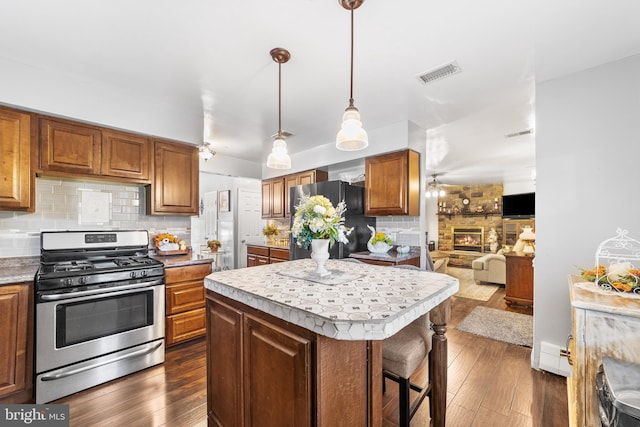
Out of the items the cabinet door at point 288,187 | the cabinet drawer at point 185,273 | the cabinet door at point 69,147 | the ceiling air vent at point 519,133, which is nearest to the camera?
the cabinet door at point 69,147

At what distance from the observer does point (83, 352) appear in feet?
6.86

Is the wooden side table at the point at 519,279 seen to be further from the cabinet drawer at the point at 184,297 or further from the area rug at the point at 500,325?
the cabinet drawer at the point at 184,297

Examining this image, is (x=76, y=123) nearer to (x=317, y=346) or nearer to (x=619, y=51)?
(x=317, y=346)

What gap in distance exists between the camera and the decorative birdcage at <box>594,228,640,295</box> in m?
1.55

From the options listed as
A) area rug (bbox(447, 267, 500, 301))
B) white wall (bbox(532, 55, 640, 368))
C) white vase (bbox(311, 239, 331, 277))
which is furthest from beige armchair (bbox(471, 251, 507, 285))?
white vase (bbox(311, 239, 331, 277))

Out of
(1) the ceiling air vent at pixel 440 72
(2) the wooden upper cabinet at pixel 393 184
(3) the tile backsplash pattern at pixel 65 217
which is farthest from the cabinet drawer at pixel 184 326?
(1) the ceiling air vent at pixel 440 72

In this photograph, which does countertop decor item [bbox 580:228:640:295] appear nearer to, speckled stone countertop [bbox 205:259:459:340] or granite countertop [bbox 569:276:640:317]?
granite countertop [bbox 569:276:640:317]

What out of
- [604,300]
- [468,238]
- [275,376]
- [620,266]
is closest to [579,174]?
[620,266]

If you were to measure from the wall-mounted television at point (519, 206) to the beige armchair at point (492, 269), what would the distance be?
1.25 metres

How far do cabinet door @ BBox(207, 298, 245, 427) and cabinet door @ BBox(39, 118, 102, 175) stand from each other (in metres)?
2.02

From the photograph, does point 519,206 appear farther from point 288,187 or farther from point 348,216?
point 288,187

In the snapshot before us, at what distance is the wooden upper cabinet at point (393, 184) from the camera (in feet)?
11.1

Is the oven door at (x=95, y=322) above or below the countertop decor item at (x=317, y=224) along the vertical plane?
below

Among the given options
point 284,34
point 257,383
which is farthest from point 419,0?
point 257,383
